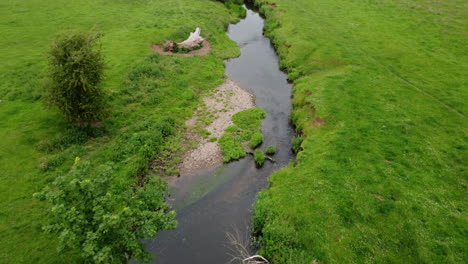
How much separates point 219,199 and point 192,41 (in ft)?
123

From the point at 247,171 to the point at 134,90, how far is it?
69.7 ft

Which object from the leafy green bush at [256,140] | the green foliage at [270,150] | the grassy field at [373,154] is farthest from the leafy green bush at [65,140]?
the grassy field at [373,154]

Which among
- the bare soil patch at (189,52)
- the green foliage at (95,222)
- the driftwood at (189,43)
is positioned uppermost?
the green foliage at (95,222)

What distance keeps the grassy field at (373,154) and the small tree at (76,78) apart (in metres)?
20.6

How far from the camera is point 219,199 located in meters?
26.6

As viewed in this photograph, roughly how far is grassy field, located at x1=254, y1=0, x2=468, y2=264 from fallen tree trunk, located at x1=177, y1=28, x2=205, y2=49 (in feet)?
53.6

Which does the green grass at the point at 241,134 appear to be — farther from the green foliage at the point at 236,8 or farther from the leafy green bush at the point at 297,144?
the green foliage at the point at 236,8

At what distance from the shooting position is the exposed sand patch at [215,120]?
101 ft

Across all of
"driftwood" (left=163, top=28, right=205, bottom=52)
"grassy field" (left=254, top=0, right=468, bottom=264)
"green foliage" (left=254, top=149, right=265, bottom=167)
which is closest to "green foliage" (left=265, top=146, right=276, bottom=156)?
"green foliage" (left=254, top=149, right=265, bottom=167)

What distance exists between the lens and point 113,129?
106 feet

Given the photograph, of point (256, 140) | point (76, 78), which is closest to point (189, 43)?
point (76, 78)

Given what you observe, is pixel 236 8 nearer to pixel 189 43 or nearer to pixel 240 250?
pixel 189 43

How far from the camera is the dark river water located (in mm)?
21766

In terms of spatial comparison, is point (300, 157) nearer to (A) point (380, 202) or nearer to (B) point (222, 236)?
(A) point (380, 202)
